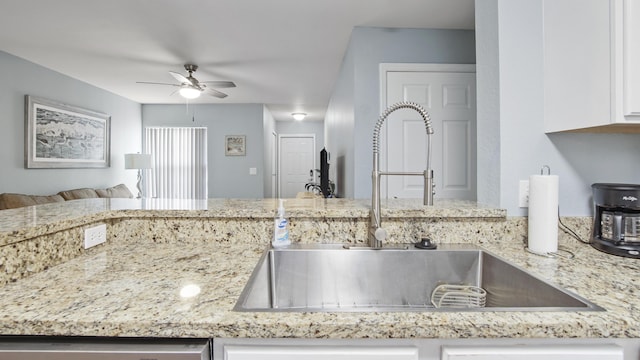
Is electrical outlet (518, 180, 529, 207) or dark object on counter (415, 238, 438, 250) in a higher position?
electrical outlet (518, 180, 529, 207)

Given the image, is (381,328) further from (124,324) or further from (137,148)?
(137,148)

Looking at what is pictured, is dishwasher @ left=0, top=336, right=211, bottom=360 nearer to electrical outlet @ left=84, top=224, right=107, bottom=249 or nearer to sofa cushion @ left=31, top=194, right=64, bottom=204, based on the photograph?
electrical outlet @ left=84, top=224, right=107, bottom=249

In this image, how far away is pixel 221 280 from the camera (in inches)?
31.8

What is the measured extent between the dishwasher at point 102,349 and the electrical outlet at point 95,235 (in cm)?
48

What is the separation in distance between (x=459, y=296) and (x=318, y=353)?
63cm

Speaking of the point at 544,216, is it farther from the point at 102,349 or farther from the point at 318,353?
the point at 102,349

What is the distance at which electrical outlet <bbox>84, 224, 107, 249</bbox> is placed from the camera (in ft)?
3.45

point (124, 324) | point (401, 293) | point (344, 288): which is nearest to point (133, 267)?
point (124, 324)

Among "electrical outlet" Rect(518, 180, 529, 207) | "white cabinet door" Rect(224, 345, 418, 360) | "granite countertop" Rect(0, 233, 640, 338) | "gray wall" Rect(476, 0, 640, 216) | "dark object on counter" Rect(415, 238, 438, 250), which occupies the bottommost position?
"white cabinet door" Rect(224, 345, 418, 360)

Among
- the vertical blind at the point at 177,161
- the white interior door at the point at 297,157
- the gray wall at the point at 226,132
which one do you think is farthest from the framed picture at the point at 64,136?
the white interior door at the point at 297,157

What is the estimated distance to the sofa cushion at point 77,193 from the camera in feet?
12.8

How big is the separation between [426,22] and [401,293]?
237 cm

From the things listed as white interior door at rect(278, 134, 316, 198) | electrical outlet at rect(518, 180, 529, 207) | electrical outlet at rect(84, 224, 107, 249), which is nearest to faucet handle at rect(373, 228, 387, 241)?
electrical outlet at rect(518, 180, 529, 207)

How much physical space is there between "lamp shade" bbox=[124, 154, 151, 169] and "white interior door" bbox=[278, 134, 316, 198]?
10.7 ft
